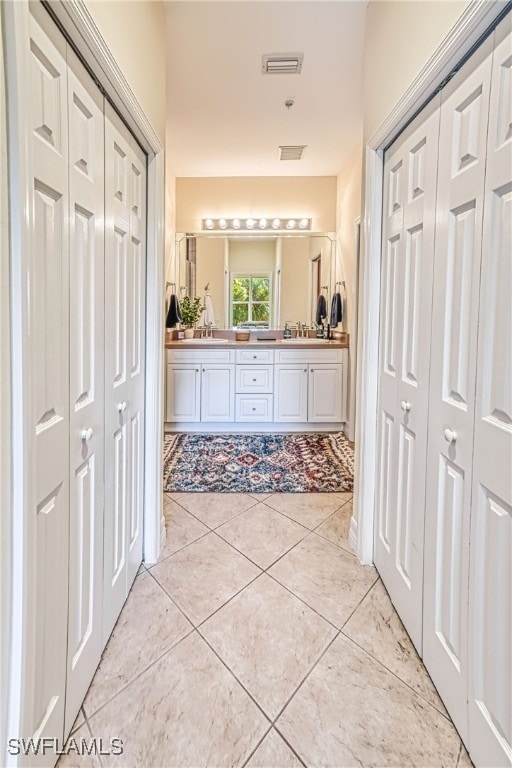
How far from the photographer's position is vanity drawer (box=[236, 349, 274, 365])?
3.93 metres

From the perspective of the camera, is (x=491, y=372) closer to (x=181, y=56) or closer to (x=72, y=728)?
(x=72, y=728)

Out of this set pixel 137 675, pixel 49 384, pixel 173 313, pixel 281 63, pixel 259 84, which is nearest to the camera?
pixel 49 384

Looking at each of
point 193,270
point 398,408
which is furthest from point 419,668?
point 193,270

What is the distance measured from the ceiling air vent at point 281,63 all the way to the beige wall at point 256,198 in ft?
6.35

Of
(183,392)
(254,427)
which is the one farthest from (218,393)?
(254,427)

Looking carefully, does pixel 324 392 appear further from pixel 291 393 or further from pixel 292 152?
pixel 292 152

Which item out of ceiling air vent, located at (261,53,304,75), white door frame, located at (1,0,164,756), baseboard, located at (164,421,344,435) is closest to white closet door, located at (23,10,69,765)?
white door frame, located at (1,0,164,756)

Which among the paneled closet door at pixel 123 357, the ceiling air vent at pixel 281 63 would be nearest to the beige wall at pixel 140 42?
the paneled closet door at pixel 123 357

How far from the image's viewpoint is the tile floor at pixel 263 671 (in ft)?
3.46

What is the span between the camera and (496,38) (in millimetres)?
922

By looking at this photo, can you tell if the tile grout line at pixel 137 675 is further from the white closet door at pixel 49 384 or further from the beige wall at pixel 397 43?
the beige wall at pixel 397 43

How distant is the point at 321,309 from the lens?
4.40 metres

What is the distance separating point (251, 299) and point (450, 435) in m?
3.57

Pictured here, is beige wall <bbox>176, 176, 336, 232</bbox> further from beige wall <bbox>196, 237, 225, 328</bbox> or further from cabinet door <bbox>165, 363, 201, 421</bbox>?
cabinet door <bbox>165, 363, 201, 421</bbox>
